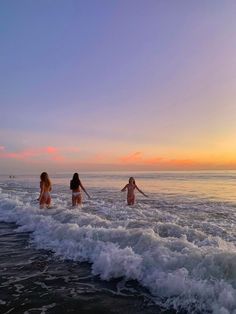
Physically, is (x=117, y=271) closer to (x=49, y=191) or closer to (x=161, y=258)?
(x=161, y=258)

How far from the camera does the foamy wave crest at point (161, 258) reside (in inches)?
236

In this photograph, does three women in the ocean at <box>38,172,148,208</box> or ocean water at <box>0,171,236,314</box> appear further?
three women in the ocean at <box>38,172,148,208</box>

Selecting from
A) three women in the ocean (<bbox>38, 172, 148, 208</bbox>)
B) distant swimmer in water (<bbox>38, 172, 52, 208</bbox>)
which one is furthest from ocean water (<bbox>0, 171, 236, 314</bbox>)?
three women in the ocean (<bbox>38, 172, 148, 208</bbox>)

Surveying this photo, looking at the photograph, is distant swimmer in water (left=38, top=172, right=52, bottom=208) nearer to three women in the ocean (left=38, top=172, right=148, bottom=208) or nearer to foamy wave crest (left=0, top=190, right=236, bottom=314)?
three women in the ocean (left=38, top=172, right=148, bottom=208)

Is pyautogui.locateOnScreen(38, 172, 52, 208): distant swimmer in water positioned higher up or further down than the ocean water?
higher up

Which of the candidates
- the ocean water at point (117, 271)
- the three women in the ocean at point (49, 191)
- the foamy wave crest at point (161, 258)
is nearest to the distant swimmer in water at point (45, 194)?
the three women in the ocean at point (49, 191)

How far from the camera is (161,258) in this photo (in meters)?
7.52

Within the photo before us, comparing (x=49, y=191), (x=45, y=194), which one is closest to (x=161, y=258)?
(x=45, y=194)

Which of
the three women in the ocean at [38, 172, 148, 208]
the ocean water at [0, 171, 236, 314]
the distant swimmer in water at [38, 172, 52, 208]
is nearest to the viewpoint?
the ocean water at [0, 171, 236, 314]

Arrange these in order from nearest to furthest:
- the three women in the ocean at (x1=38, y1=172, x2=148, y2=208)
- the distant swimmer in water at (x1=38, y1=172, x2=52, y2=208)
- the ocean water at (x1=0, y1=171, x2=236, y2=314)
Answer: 1. the ocean water at (x1=0, y1=171, x2=236, y2=314)
2. the distant swimmer in water at (x1=38, y1=172, x2=52, y2=208)
3. the three women in the ocean at (x1=38, y1=172, x2=148, y2=208)

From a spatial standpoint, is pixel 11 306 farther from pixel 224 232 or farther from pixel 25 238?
pixel 224 232

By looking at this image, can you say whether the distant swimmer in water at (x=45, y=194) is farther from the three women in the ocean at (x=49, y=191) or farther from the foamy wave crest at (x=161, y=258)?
the foamy wave crest at (x=161, y=258)

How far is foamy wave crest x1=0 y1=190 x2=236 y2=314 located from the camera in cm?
600

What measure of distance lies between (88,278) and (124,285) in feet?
2.91
